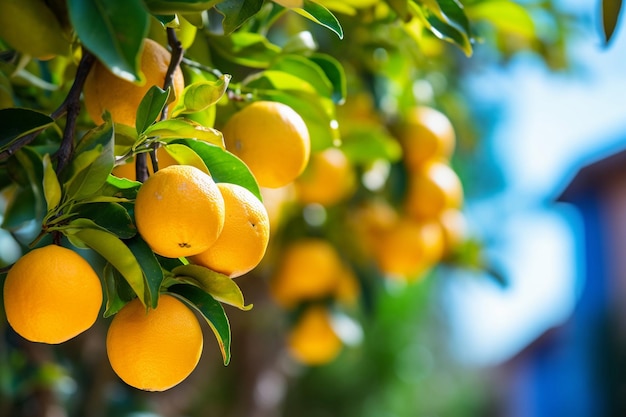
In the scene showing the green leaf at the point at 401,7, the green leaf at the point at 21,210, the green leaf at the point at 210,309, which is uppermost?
the green leaf at the point at 401,7

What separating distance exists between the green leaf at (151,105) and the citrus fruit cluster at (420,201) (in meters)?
0.74

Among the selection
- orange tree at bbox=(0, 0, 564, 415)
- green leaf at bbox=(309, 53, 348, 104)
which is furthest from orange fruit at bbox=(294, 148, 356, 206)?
green leaf at bbox=(309, 53, 348, 104)

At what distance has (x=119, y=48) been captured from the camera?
45 centimetres

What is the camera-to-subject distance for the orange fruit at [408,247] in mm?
1246

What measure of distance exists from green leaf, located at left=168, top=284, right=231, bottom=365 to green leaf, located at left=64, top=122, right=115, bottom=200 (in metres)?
0.10

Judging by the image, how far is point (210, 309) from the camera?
0.56 meters

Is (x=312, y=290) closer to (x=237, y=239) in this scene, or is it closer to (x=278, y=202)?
(x=278, y=202)

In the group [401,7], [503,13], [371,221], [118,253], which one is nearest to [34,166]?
[118,253]

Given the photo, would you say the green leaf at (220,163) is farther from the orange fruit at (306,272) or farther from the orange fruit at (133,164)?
the orange fruit at (306,272)

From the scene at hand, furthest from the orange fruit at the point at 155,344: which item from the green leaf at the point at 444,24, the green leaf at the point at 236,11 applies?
the green leaf at the point at 444,24

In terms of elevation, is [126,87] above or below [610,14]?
below

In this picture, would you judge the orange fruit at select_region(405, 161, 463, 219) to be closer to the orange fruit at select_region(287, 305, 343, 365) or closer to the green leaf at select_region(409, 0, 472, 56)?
the orange fruit at select_region(287, 305, 343, 365)

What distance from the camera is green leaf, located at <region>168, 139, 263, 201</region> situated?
0.60 m

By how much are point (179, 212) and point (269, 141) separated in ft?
0.55
